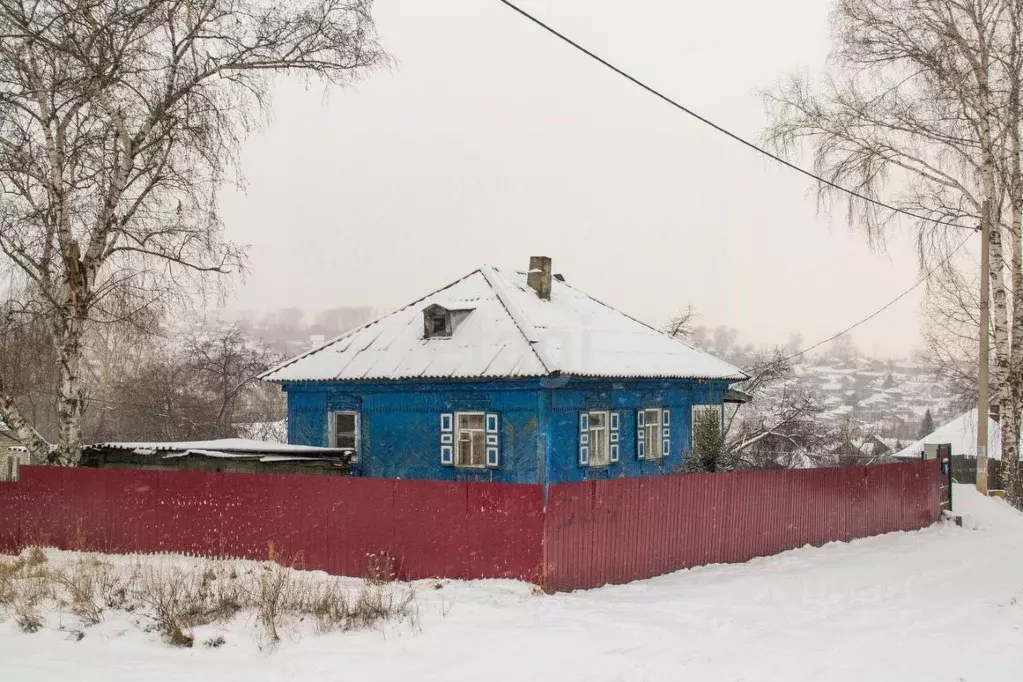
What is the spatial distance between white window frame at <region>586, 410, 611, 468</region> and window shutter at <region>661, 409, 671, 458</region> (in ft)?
8.70

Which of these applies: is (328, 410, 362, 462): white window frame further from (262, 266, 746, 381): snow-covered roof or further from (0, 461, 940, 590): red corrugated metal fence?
(0, 461, 940, 590): red corrugated metal fence

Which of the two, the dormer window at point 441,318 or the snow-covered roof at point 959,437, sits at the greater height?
the dormer window at point 441,318

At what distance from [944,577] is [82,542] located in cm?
1392

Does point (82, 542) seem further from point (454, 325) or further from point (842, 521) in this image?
point (842, 521)

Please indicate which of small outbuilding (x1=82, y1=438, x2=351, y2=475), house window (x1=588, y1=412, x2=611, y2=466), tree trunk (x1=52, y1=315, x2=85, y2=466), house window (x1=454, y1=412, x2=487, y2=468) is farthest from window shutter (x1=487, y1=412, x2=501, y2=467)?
tree trunk (x1=52, y1=315, x2=85, y2=466)

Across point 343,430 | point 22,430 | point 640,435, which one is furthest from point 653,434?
point 22,430

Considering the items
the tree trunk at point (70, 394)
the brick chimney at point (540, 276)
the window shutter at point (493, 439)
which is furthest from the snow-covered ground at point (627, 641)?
the brick chimney at point (540, 276)

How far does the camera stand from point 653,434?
941 inches

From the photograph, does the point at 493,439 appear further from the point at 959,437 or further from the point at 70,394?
the point at 959,437

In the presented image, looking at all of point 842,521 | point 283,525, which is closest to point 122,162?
point 283,525

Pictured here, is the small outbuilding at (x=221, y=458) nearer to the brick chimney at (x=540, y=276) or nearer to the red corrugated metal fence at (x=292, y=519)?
the red corrugated metal fence at (x=292, y=519)

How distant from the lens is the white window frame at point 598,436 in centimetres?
2128

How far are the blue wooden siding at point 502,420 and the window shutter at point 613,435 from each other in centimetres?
→ 19

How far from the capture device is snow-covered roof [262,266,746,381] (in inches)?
802
